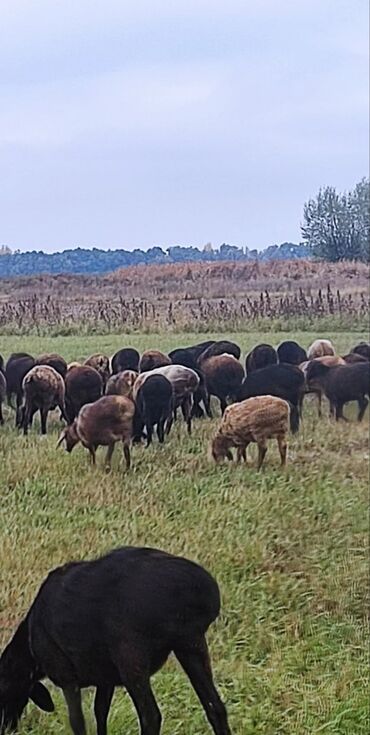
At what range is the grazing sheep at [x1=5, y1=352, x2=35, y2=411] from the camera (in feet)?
9.39

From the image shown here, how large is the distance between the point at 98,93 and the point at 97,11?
22cm

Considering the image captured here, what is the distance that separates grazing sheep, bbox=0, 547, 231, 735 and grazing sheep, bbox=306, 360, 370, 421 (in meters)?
1.45

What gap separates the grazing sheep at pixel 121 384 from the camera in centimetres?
304

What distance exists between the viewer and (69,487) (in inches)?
112

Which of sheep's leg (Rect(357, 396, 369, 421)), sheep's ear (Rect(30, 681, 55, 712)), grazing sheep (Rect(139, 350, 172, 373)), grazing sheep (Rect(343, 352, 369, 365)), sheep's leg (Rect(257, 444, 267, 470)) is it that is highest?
grazing sheep (Rect(139, 350, 172, 373))

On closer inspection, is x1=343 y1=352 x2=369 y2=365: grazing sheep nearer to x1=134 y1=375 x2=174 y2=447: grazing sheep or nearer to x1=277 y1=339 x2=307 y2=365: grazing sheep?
x1=277 y1=339 x2=307 y2=365: grazing sheep

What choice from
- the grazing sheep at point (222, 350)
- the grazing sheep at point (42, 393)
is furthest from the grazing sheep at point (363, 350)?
the grazing sheep at point (42, 393)

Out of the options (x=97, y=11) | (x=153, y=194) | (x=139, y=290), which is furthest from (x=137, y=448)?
(x=97, y=11)

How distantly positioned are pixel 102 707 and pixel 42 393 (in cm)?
83

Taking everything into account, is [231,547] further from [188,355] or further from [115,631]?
[115,631]

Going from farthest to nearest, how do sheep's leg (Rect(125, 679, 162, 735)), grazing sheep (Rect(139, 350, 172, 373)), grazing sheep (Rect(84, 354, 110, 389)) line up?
grazing sheep (Rect(139, 350, 172, 373)) < grazing sheep (Rect(84, 354, 110, 389)) < sheep's leg (Rect(125, 679, 162, 735))

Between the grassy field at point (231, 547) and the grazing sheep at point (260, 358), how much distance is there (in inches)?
2.5

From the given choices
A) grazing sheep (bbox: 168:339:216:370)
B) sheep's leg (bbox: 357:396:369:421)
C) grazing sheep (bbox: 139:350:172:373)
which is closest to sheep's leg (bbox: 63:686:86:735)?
grazing sheep (bbox: 139:350:172:373)

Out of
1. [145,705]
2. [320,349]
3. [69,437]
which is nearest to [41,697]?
[145,705]
